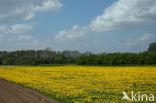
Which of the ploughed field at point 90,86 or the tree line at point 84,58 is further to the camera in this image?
the tree line at point 84,58

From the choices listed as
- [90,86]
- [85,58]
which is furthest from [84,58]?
[90,86]

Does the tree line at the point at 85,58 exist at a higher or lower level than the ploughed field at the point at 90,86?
higher

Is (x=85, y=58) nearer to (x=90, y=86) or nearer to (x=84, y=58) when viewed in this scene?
(x=84, y=58)

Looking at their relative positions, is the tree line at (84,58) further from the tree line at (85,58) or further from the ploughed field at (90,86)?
the ploughed field at (90,86)

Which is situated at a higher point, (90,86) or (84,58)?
(84,58)

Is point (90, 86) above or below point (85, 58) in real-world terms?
below

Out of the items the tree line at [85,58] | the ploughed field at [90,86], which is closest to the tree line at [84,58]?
the tree line at [85,58]

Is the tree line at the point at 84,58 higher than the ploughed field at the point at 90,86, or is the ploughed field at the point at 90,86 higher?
the tree line at the point at 84,58

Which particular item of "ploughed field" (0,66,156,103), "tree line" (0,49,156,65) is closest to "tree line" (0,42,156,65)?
"tree line" (0,49,156,65)

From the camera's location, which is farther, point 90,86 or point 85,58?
point 85,58

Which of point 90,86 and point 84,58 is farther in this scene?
point 84,58

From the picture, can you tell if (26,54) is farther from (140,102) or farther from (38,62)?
(140,102)

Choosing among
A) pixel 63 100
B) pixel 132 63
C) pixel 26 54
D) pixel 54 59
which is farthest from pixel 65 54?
pixel 63 100

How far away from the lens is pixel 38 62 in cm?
7569
